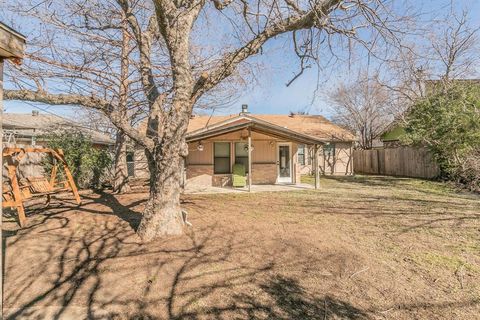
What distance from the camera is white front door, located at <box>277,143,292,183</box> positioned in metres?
14.5

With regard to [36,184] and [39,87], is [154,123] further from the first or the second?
[36,184]

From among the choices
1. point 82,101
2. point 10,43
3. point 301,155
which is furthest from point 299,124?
point 10,43

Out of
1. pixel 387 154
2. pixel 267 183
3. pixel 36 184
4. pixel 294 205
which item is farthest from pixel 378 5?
pixel 387 154

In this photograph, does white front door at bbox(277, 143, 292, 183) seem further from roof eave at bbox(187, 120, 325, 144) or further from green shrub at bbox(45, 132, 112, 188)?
green shrub at bbox(45, 132, 112, 188)

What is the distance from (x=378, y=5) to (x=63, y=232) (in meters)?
6.99

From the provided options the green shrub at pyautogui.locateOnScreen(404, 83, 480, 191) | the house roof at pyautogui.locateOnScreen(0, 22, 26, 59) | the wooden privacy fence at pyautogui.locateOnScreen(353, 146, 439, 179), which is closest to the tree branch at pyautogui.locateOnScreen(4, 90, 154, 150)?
the house roof at pyautogui.locateOnScreen(0, 22, 26, 59)

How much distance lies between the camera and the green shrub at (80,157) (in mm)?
11359

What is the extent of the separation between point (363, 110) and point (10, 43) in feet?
80.8

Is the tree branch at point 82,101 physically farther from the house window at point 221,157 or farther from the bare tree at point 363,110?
the bare tree at point 363,110

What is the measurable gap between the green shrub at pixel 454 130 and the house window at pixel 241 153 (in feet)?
26.6

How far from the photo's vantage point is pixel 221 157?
13.7 meters

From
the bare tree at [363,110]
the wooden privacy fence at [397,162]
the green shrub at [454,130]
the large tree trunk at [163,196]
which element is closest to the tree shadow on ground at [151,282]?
the large tree trunk at [163,196]

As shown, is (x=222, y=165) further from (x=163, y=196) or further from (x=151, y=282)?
(x=151, y=282)

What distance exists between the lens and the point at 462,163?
39.8ft
